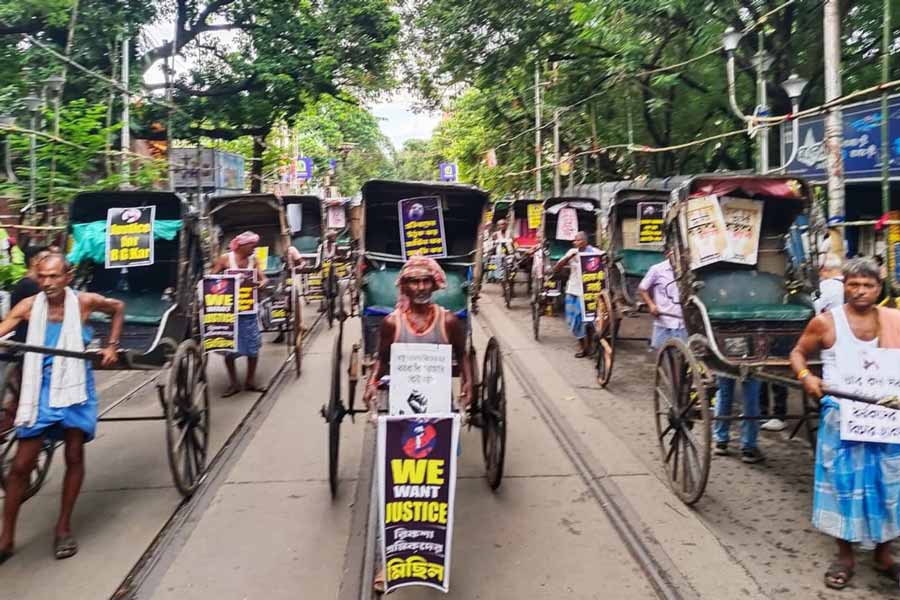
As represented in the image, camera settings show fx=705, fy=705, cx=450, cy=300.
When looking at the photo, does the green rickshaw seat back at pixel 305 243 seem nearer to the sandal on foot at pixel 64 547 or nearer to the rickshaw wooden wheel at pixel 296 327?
the rickshaw wooden wheel at pixel 296 327

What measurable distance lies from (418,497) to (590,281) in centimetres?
589

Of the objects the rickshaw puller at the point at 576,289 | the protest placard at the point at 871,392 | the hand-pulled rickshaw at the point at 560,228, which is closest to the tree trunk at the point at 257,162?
the hand-pulled rickshaw at the point at 560,228

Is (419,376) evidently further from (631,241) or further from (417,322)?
(631,241)

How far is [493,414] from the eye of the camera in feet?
16.9

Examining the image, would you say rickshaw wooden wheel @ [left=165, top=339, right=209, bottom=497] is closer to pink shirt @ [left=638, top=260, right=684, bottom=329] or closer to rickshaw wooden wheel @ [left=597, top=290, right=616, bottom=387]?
pink shirt @ [left=638, top=260, right=684, bottom=329]

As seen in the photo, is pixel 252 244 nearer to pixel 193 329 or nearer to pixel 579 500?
pixel 193 329

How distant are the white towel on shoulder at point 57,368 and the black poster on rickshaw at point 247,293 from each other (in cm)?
356

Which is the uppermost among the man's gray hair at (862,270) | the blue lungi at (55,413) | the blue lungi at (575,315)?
the man's gray hair at (862,270)

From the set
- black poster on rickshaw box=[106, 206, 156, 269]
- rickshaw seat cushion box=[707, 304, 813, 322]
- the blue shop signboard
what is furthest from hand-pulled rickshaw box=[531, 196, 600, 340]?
black poster on rickshaw box=[106, 206, 156, 269]

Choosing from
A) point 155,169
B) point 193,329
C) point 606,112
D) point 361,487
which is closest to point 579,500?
point 361,487

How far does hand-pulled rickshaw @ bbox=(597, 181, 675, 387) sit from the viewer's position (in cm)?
971

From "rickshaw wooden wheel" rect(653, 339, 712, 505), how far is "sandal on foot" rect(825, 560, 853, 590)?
89 cm

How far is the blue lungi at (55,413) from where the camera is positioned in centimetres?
426

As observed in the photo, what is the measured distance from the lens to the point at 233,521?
4.80 m
